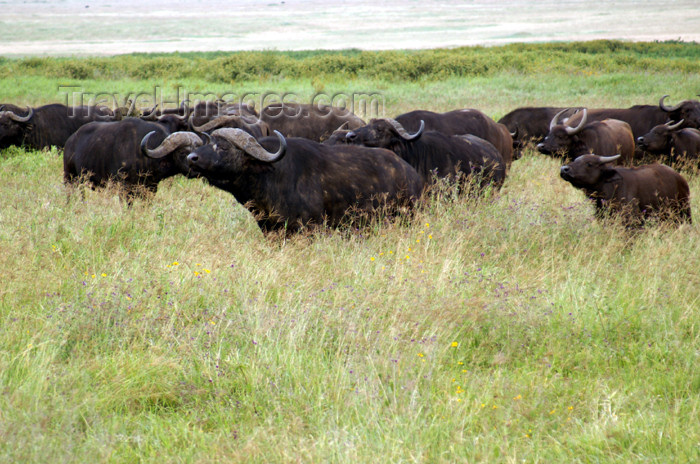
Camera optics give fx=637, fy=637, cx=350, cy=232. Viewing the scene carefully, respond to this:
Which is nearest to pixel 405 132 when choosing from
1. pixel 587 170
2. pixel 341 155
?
pixel 341 155

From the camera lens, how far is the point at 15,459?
2990 mm

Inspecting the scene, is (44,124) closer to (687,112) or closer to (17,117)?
(17,117)

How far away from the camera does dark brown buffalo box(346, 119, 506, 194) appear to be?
8516mm

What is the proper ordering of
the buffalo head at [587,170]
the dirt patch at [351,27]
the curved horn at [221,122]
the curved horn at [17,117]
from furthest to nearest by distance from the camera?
the dirt patch at [351,27] < the curved horn at [17,117] < the curved horn at [221,122] < the buffalo head at [587,170]

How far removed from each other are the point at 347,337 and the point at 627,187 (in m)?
4.68

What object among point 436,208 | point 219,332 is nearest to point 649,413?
point 219,332

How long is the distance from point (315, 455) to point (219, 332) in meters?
1.44

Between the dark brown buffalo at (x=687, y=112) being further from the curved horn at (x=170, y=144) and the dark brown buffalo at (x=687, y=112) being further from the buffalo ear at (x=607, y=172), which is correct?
the curved horn at (x=170, y=144)

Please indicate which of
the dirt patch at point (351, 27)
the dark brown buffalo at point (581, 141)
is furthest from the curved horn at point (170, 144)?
the dirt patch at point (351, 27)

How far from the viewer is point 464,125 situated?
1119 cm

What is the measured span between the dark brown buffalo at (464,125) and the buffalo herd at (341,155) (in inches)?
0.8

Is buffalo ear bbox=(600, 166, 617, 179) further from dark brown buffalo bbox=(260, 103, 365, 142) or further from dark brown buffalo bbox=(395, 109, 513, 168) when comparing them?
dark brown buffalo bbox=(260, 103, 365, 142)

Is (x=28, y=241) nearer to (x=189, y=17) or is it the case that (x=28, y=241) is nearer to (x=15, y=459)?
(x=15, y=459)

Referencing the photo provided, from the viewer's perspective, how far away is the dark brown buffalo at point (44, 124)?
496 inches
